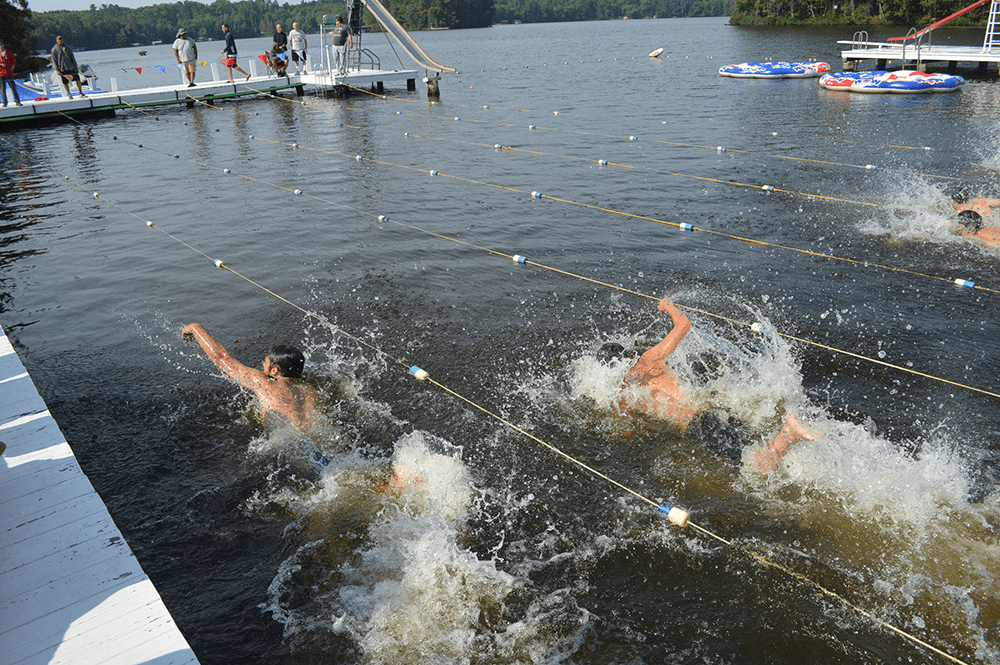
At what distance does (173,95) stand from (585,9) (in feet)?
532

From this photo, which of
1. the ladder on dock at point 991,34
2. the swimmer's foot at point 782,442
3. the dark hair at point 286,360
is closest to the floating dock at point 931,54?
the ladder on dock at point 991,34

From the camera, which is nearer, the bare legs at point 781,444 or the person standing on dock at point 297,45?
the bare legs at point 781,444

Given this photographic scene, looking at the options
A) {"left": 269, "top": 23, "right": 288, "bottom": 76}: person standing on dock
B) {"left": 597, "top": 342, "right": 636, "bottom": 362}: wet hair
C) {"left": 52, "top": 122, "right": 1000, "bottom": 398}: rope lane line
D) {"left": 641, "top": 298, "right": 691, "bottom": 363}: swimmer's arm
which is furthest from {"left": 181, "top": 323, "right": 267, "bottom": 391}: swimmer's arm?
{"left": 269, "top": 23, "right": 288, "bottom": 76}: person standing on dock

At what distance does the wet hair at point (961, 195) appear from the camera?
11.4 metres

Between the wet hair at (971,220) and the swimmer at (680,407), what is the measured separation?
6917mm

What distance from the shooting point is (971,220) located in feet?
34.2

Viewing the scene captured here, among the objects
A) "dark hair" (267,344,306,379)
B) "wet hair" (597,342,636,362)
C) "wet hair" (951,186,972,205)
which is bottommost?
"wet hair" (597,342,636,362)

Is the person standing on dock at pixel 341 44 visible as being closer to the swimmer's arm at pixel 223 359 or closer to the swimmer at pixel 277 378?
the swimmer's arm at pixel 223 359

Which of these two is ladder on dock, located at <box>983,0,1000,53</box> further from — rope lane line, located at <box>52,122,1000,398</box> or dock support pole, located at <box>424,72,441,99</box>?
rope lane line, located at <box>52,122,1000,398</box>

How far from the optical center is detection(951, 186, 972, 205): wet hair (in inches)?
450

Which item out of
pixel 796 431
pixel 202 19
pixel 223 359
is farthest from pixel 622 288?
pixel 202 19

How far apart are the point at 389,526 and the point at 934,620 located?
386 cm

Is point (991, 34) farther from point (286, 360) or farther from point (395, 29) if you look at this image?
point (286, 360)

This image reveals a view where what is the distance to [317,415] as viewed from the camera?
21.5 feet
